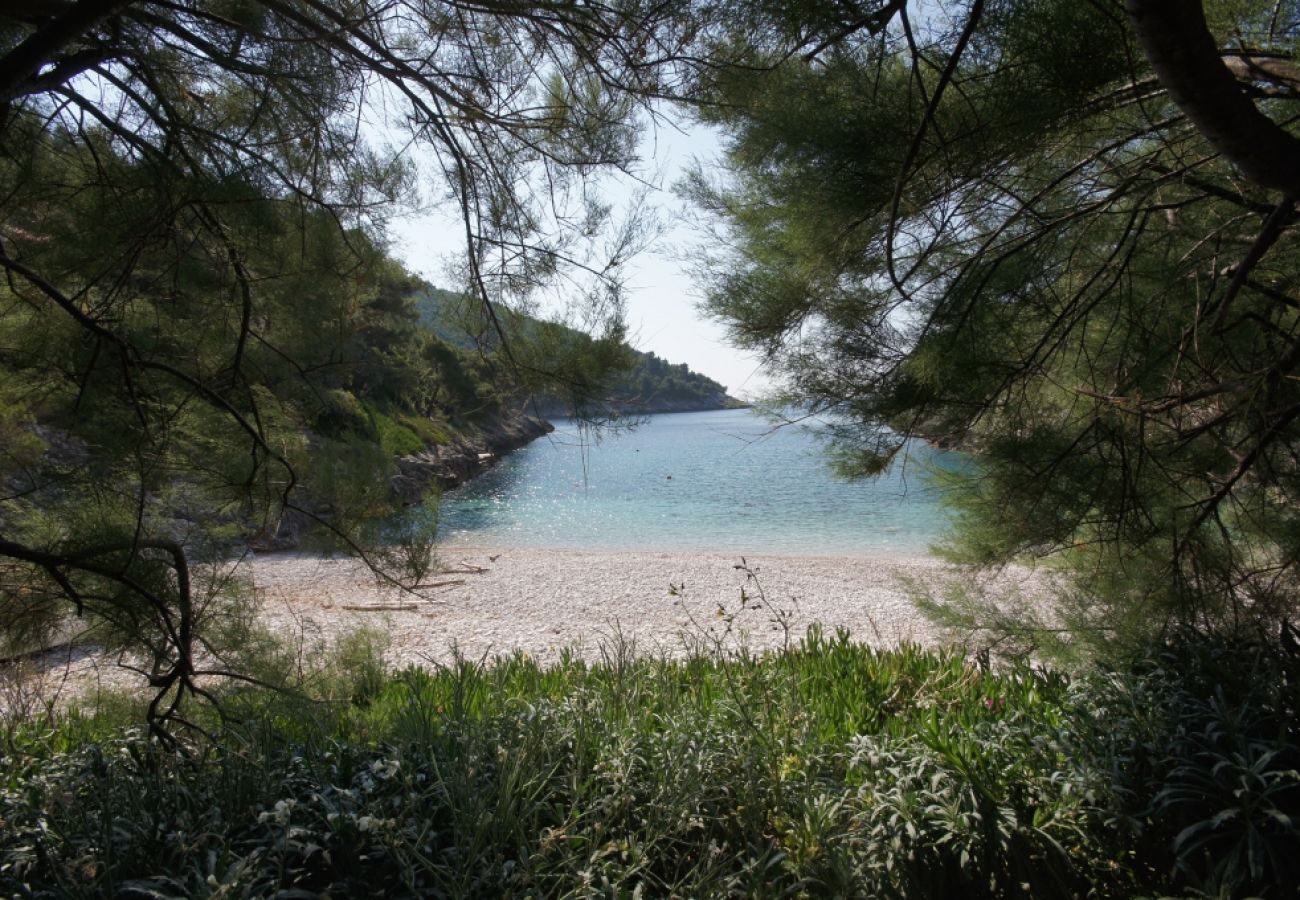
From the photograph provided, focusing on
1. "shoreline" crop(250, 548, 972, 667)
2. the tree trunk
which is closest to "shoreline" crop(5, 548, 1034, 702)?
"shoreline" crop(250, 548, 972, 667)

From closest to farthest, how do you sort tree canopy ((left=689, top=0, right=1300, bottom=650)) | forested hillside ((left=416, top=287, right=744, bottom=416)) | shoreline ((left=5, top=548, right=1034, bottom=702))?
tree canopy ((left=689, top=0, right=1300, bottom=650)), forested hillside ((left=416, top=287, right=744, bottom=416)), shoreline ((left=5, top=548, right=1034, bottom=702))

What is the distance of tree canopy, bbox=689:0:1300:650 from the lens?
1.79 metres

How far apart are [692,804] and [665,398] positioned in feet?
5.43

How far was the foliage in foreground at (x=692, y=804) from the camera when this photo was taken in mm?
1562

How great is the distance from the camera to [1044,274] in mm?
2242

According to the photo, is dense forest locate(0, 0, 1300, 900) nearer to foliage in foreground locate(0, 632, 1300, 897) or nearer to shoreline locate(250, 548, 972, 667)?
foliage in foreground locate(0, 632, 1300, 897)

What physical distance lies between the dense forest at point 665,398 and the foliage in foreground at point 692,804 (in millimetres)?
15

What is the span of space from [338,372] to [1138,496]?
2.78 metres

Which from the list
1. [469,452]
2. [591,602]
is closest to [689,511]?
[469,452]

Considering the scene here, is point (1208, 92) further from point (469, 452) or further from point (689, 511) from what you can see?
point (469, 452)

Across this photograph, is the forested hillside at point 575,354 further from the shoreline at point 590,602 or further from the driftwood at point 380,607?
the driftwood at point 380,607

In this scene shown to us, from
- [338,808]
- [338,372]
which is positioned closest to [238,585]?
[338,372]

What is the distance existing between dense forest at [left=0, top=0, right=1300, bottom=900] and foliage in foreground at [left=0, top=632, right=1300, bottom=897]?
0.05ft

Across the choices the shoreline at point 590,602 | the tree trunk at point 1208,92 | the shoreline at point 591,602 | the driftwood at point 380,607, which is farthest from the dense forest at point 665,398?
the driftwood at point 380,607
